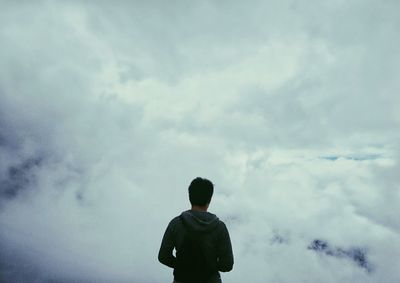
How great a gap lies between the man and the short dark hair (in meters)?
0.02

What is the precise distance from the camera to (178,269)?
5137 millimetres

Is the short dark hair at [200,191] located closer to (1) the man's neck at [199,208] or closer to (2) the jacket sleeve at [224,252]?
(1) the man's neck at [199,208]

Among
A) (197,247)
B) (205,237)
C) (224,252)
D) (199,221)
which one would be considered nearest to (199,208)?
(199,221)

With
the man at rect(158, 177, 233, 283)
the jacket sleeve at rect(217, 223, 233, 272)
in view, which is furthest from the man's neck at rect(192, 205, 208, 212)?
the jacket sleeve at rect(217, 223, 233, 272)

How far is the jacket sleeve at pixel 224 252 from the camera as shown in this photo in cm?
510

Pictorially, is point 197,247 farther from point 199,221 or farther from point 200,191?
point 200,191

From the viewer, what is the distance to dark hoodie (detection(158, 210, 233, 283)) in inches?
198

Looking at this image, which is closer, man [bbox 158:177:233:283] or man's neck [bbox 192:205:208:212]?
man [bbox 158:177:233:283]

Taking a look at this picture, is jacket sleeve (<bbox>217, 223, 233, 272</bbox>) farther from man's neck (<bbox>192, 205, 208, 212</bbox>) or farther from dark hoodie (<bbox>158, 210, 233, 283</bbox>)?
man's neck (<bbox>192, 205, 208, 212</bbox>)

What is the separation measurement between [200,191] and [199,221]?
0.43m

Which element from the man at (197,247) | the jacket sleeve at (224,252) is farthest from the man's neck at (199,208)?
the jacket sleeve at (224,252)

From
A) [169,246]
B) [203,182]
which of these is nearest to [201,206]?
[203,182]

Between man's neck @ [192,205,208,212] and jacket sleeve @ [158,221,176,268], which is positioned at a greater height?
man's neck @ [192,205,208,212]

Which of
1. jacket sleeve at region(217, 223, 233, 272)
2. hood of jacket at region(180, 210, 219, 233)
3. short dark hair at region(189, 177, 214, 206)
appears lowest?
jacket sleeve at region(217, 223, 233, 272)
